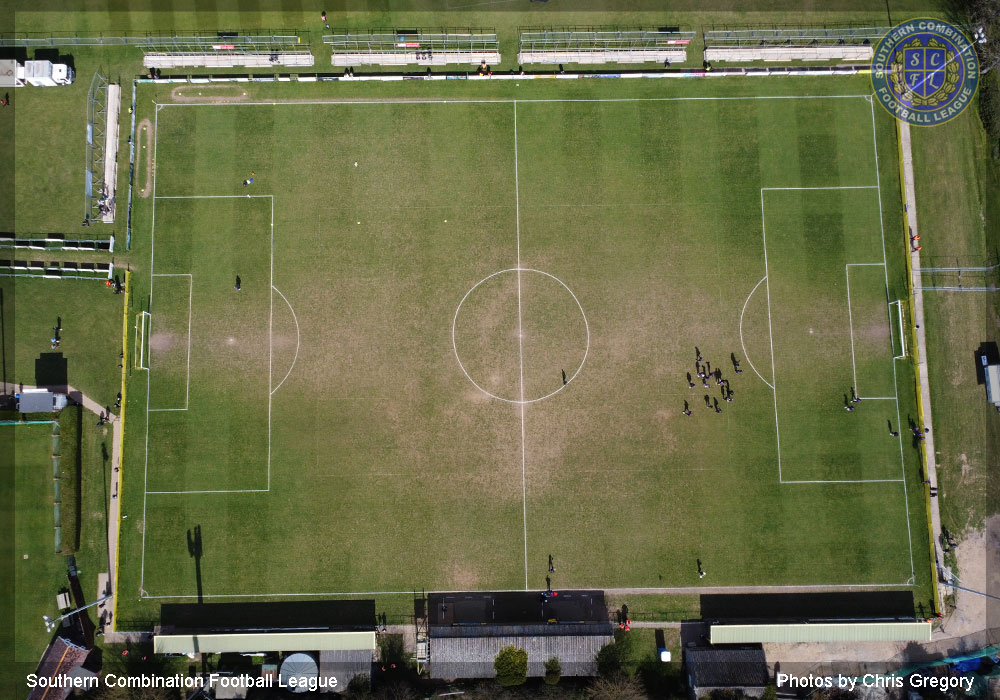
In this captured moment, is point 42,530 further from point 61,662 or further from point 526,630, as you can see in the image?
point 526,630

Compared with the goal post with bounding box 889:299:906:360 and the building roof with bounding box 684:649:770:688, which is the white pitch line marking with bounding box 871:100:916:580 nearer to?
the goal post with bounding box 889:299:906:360

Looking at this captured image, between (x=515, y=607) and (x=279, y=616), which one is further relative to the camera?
(x=515, y=607)

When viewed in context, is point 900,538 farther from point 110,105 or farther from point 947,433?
point 110,105

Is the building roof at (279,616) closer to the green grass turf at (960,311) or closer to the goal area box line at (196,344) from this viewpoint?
the goal area box line at (196,344)

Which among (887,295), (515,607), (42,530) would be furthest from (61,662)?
(887,295)

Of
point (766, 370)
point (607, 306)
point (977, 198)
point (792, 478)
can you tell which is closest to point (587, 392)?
point (607, 306)

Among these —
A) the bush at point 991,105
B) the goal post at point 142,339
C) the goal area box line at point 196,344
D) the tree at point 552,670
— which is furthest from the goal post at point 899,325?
the goal post at point 142,339
